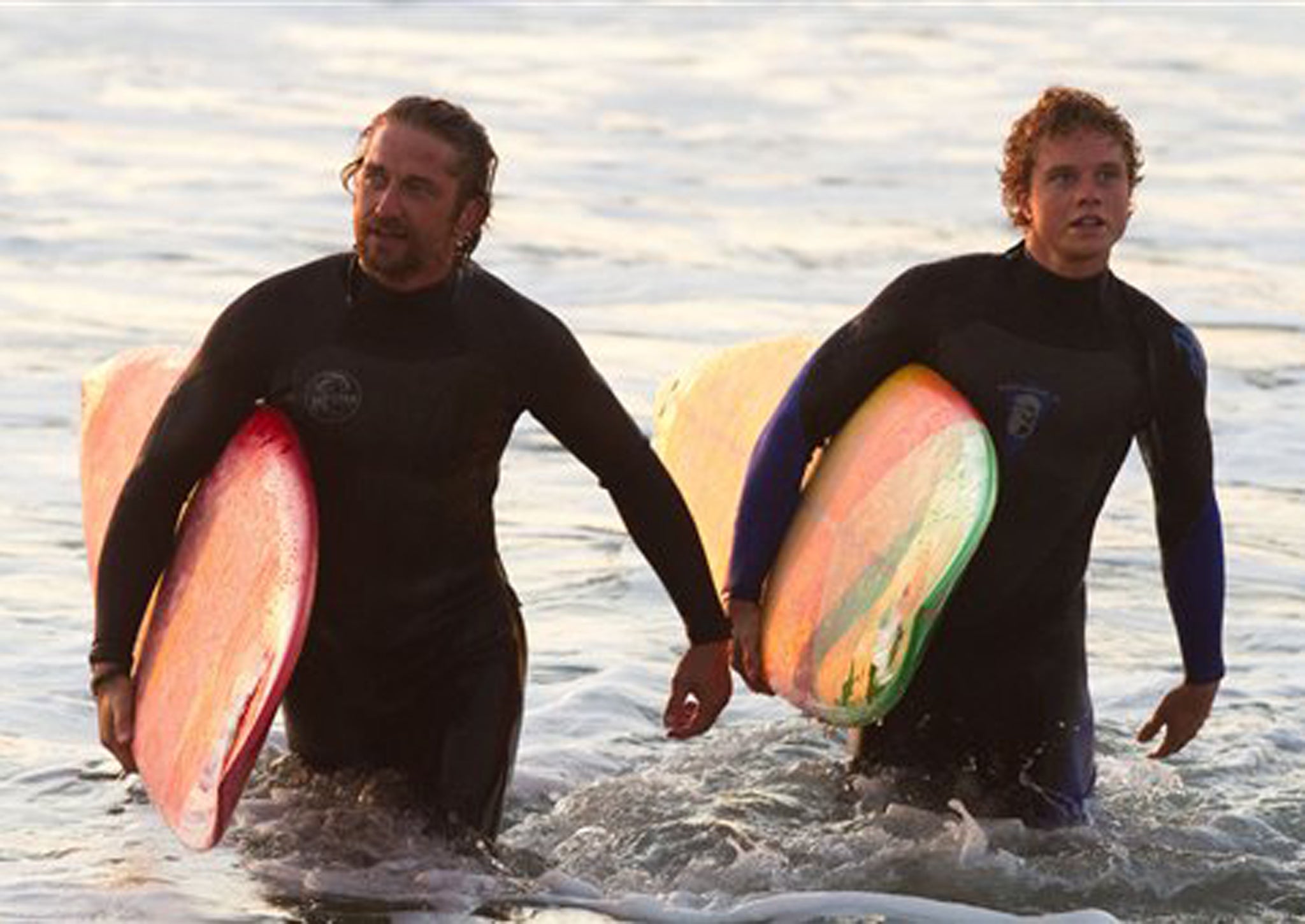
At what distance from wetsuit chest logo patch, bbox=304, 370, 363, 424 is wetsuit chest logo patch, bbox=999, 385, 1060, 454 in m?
1.33

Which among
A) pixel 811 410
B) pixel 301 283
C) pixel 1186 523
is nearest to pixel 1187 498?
pixel 1186 523

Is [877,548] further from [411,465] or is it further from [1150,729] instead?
[411,465]

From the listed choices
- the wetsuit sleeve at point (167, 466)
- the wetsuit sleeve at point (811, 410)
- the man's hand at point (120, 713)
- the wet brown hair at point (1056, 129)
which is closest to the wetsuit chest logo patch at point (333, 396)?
the wetsuit sleeve at point (167, 466)

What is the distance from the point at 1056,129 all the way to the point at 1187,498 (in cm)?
81

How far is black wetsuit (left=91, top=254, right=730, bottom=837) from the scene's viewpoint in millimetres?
6516

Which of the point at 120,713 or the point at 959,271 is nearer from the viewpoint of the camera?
the point at 120,713

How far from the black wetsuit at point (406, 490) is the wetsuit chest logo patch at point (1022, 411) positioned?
68cm

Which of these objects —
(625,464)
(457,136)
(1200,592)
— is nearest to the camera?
(457,136)

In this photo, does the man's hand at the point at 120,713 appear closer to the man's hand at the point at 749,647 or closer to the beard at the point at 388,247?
the beard at the point at 388,247

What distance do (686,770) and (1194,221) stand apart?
8436 millimetres

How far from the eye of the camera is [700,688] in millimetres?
6836

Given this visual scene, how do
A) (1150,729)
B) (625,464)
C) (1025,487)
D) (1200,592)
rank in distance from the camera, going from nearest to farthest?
1. (625,464)
2. (1025,487)
3. (1200,592)
4. (1150,729)

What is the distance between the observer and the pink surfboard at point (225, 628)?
6.28 meters

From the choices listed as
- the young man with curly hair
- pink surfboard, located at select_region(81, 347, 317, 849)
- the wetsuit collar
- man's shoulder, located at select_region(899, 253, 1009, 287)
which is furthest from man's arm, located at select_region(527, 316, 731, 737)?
man's shoulder, located at select_region(899, 253, 1009, 287)
